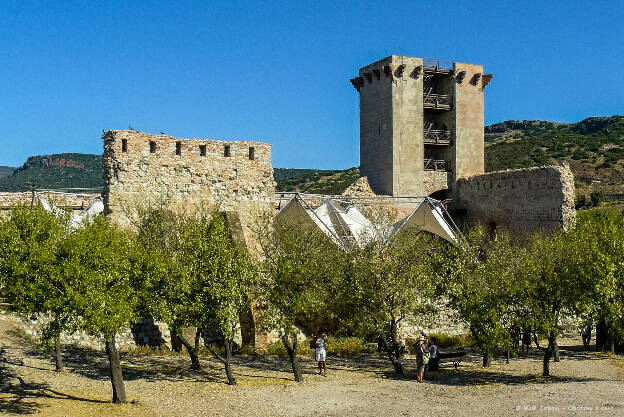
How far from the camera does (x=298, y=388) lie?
1491 cm

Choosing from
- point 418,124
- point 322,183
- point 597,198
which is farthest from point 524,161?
point 418,124

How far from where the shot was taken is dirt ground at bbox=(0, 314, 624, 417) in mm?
12547

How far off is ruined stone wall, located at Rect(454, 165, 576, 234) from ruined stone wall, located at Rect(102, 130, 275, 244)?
1150cm

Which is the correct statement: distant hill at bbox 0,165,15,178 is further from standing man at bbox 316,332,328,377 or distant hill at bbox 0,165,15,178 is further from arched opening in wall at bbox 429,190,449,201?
standing man at bbox 316,332,328,377

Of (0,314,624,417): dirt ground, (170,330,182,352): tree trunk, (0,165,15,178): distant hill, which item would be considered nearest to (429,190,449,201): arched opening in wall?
(0,314,624,417): dirt ground

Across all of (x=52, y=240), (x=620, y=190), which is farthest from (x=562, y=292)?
(x=620, y=190)

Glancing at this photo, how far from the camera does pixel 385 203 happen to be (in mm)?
30703

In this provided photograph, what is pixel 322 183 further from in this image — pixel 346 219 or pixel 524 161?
pixel 346 219

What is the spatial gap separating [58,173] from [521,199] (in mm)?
73940

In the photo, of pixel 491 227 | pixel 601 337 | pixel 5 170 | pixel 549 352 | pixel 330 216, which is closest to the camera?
pixel 549 352

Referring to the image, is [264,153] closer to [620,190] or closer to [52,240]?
[52,240]

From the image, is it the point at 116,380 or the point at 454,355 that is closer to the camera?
the point at 116,380

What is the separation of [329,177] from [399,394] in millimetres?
57508

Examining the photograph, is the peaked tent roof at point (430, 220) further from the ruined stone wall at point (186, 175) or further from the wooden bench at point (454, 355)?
the wooden bench at point (454, 355)
